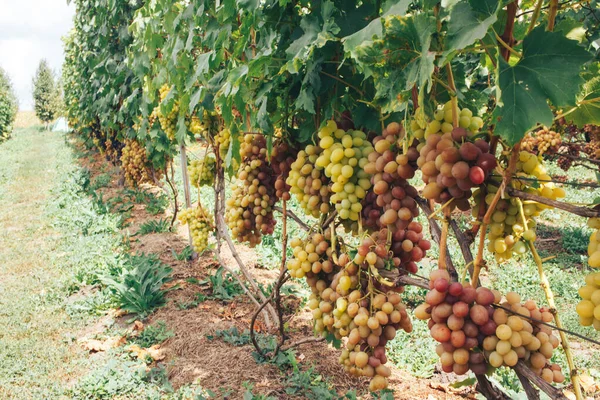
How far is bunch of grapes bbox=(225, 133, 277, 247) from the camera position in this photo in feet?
8.51

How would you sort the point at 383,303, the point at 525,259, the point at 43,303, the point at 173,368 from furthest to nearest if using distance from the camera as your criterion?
the point at 525,259 < the point at 43,303 < the point at 173,368 < the point at 383,303

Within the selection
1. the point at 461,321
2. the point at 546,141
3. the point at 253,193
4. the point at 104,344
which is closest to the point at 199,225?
the point at 104,344

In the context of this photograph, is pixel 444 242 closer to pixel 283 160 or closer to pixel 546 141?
pixel 283 160

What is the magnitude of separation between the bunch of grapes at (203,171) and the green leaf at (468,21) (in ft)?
10.0

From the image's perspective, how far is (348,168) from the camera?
68.6 inches

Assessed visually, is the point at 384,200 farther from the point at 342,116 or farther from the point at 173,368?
the point at 173,368

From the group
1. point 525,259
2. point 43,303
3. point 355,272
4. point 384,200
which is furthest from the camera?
point 525,259

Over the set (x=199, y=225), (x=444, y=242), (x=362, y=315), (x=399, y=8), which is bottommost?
(x=199, y=225)

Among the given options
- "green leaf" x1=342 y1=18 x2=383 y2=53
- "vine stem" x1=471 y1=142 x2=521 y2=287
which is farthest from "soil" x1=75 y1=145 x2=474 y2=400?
"green leaf" x1=342 y1=18 x2=383 y2=53

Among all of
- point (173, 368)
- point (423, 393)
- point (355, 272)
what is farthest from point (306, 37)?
point (173, 368)

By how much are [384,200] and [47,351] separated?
4234 mm

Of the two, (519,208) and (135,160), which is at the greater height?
(519,208)

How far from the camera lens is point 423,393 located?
11.3ft

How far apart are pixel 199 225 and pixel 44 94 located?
51.5 metres
